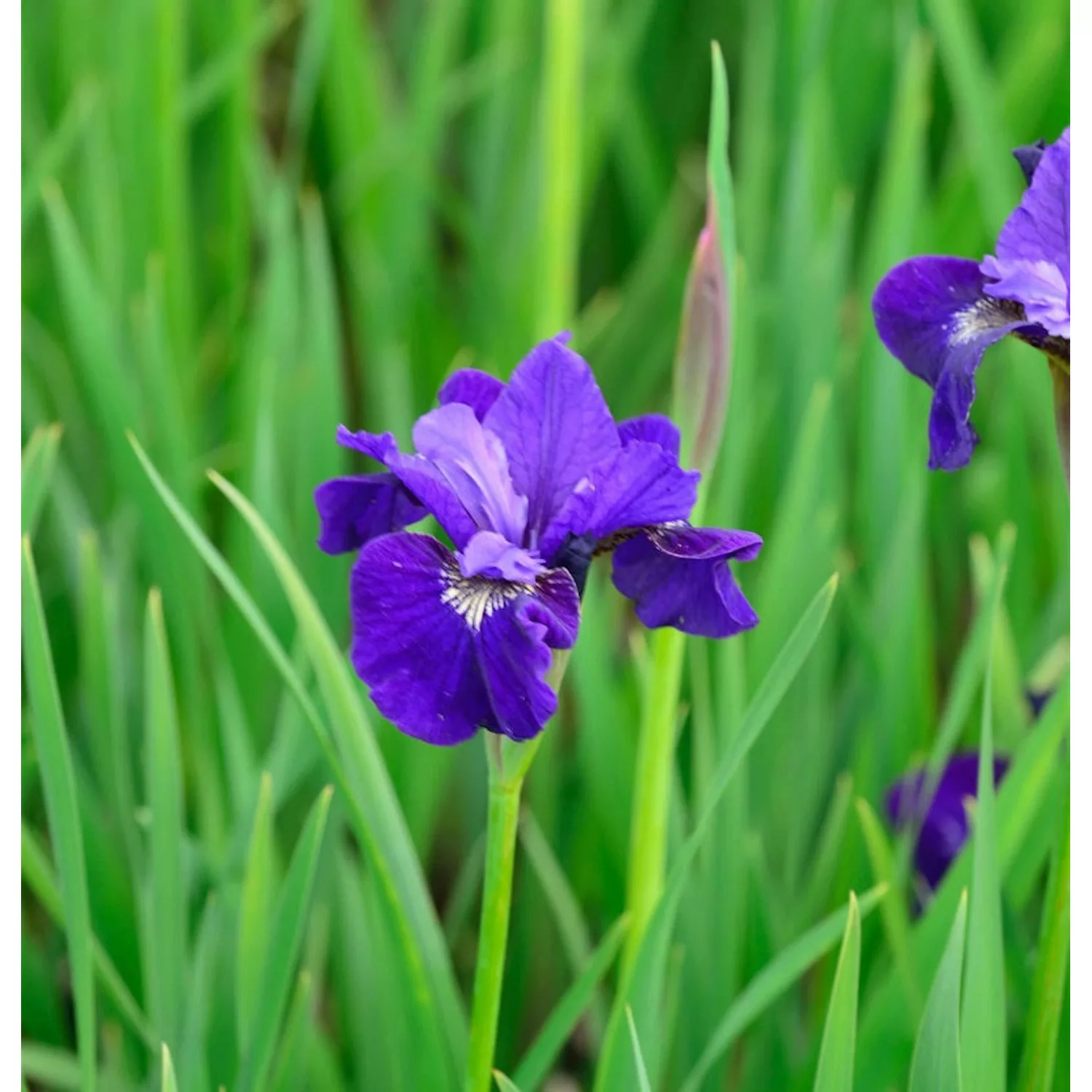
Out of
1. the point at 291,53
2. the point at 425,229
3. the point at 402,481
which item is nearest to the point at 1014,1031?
the point at 402,481

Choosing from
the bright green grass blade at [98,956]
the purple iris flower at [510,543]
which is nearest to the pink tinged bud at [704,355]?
the purple iris flower at [510,543]

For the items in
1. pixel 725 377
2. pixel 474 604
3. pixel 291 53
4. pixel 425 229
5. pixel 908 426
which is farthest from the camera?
pixel 291 53

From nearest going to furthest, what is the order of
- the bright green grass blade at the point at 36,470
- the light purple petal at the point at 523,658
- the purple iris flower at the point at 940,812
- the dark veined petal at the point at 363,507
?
the light purple petal at the point at 523,658 < the dark veined petal at the point at 363,507 < the bright green grass blade at the point at 36,470 < the purple iris flower at the point at 940,812

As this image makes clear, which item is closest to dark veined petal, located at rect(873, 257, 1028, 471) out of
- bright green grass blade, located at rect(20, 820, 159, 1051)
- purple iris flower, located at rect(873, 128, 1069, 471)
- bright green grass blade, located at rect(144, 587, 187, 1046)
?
purple iris flower, located at rect(873, 128, 1069, 471)

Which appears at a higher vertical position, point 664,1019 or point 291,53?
point 291,53

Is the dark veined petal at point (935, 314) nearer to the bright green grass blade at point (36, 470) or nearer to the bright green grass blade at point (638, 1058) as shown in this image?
the bright green grass blade at point (638, 1058)

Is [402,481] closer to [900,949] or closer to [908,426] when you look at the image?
[900,949]

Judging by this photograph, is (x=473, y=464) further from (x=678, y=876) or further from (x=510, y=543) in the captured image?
(x=678, y=876)
